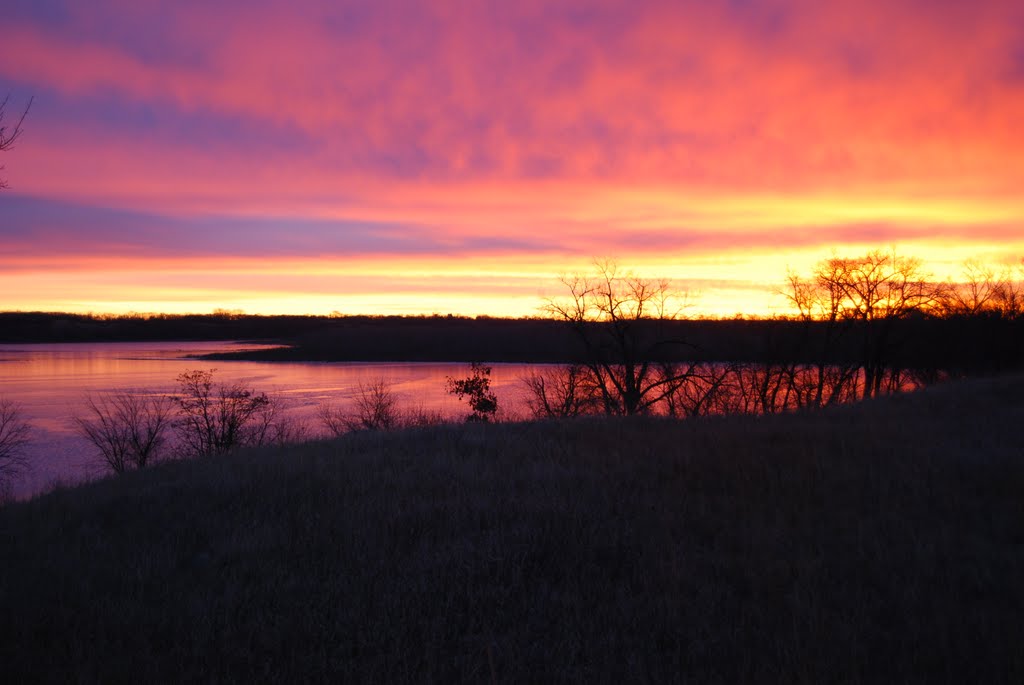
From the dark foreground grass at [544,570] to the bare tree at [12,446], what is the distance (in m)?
30.4

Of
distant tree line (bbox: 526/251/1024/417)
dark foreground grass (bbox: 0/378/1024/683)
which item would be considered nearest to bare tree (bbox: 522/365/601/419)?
distant tree line (bbox: 526/251/1024/417)

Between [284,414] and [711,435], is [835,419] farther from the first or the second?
[284,414]

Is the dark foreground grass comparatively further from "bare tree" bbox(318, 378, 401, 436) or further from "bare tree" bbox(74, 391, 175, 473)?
"bare tree" bbox(318, 378, 401, 436)

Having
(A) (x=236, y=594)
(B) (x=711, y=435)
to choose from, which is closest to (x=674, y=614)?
(A) (x=236, y=594)

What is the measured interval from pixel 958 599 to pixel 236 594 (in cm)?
599

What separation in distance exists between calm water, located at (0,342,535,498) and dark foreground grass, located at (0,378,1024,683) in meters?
22.7

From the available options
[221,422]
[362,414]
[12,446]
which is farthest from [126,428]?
[362,414]

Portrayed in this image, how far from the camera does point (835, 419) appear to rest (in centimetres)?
1461

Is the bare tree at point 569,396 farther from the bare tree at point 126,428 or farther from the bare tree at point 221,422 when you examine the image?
the bare tree at point 126,428

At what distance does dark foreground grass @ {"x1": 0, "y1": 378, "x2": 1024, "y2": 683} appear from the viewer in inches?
199

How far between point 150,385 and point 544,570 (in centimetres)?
7128

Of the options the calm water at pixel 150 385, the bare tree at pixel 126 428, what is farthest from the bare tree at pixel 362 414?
the bare tree at pixel 126 428

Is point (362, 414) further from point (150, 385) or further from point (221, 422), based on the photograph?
point (150, 385)

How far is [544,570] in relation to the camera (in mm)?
6621
